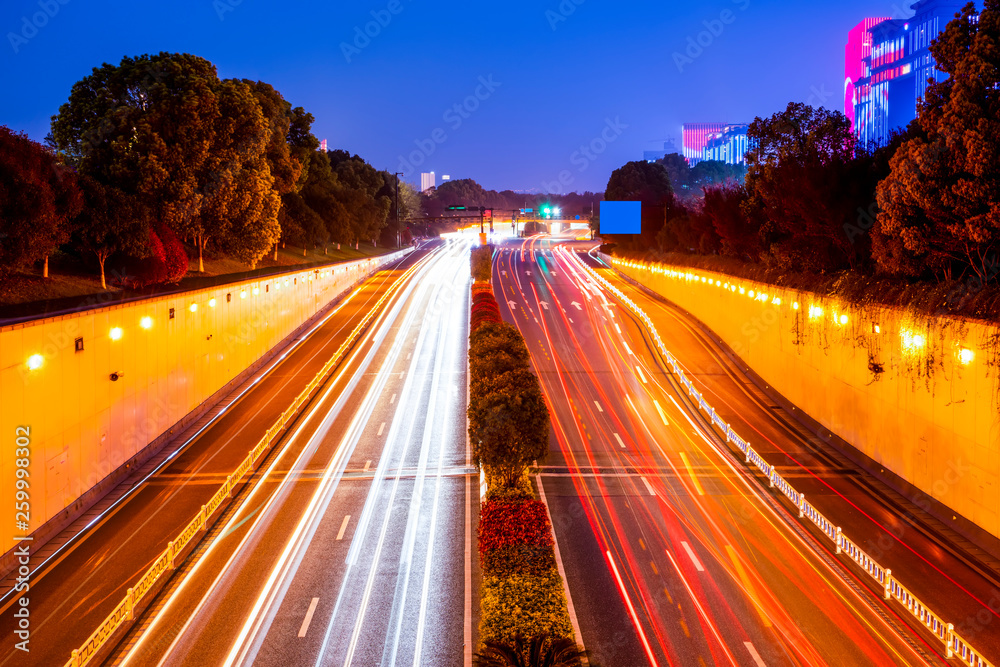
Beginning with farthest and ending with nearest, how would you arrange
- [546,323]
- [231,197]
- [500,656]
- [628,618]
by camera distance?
[546,323] < [231,197] < [628,618] < [500,656]

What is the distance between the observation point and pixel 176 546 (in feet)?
55.3

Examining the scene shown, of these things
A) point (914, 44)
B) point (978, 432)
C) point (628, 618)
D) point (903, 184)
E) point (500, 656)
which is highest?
point (914, 44)

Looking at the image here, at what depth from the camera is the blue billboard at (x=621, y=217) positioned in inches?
2987

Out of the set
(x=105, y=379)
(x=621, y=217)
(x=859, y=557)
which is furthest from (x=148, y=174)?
(x=621, y=217)

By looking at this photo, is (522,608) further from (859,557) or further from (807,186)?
(807,186)

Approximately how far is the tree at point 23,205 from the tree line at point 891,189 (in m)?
26.9

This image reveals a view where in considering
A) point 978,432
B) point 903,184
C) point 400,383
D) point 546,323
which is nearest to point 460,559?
point 978,432

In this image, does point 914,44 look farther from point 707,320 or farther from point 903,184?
point 903,184

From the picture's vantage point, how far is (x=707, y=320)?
4606cm

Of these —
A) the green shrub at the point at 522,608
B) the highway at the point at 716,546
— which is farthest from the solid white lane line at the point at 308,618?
the highway at the point at 716,546

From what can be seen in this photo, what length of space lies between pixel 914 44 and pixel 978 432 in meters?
149

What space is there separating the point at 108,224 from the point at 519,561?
2637 cm

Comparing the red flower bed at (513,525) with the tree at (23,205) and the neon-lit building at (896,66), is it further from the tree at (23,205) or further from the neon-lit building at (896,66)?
the neon-lit building at (896,66)

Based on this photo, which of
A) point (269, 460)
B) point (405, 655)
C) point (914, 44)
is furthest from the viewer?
point (914, 44)
